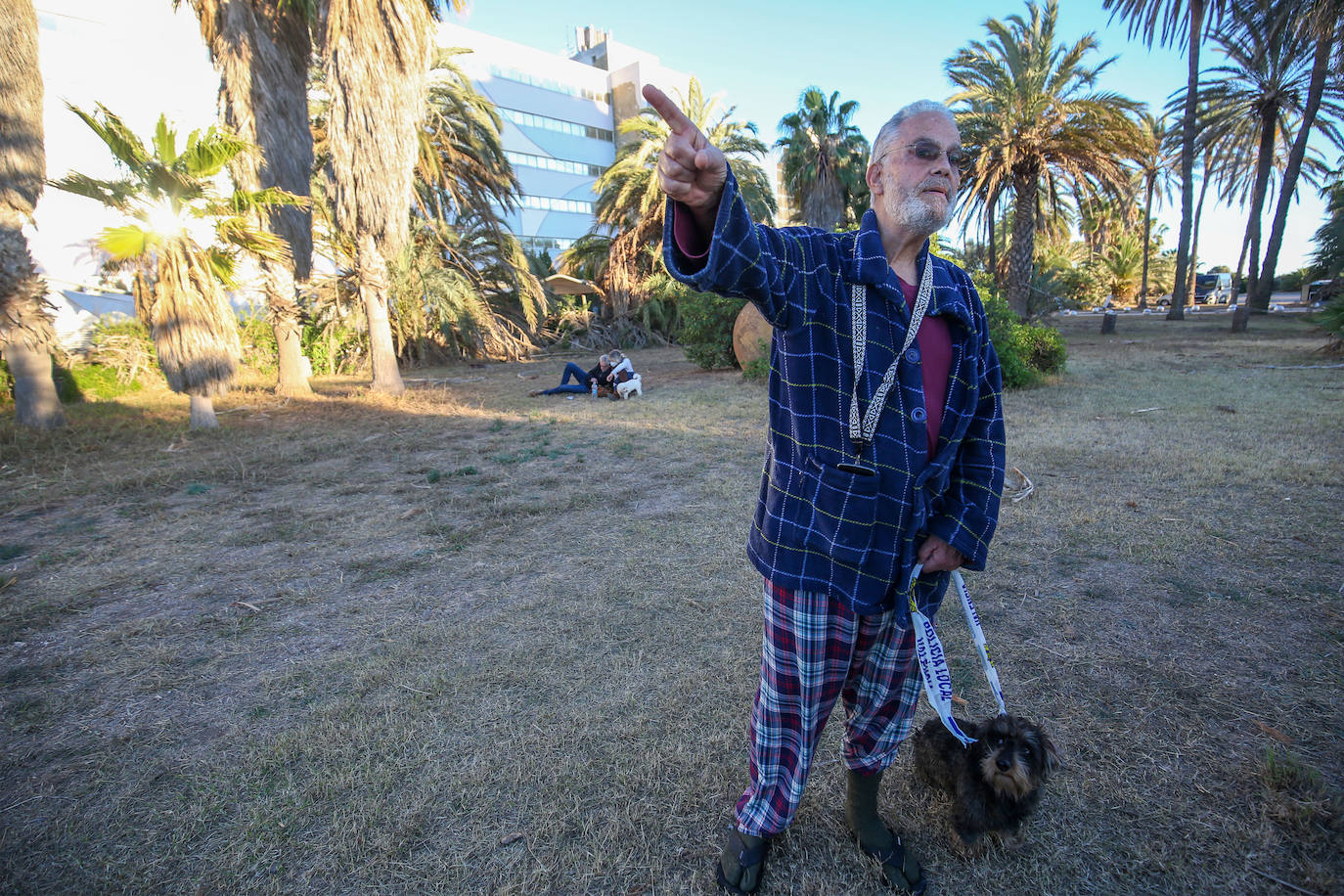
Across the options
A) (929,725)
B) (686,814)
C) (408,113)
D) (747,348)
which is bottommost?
(686,814)

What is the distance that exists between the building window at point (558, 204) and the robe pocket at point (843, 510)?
123 ft

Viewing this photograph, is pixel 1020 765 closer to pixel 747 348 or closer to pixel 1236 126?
pixel 747 348

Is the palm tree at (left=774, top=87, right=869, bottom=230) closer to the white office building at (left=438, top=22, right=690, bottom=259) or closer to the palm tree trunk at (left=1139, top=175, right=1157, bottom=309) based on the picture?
the white office building at (left=438, top=22, right=690, bottom=259)

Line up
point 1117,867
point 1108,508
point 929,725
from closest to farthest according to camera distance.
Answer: point 1117,867, point 929,725, point 1108,508

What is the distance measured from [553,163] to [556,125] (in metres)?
2.51

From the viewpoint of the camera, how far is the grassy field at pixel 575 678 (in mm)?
2055

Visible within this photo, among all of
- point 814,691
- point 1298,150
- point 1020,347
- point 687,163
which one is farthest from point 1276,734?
point 1298,150

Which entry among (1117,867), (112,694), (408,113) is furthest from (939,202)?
(408,113)

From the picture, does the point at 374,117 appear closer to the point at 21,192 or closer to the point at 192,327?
the point at 21,192

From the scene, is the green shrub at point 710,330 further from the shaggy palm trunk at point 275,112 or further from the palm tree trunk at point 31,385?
the palm tree trunk at point 31,385

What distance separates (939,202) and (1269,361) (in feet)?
47.3

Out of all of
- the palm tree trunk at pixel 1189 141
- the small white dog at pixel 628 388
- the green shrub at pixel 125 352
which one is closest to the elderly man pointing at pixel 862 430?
the small white dog at pixel 628 388

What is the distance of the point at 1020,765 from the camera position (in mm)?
1809

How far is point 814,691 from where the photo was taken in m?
1.76
